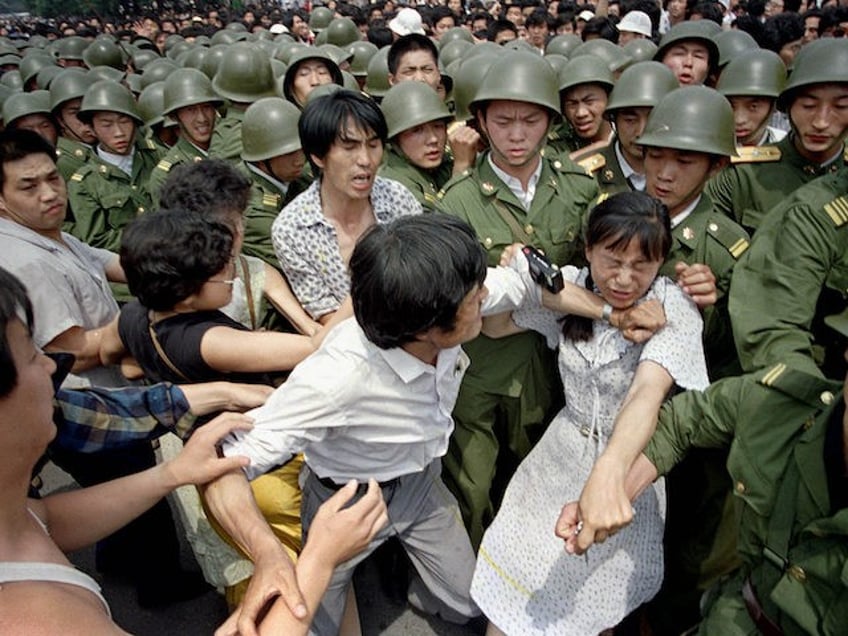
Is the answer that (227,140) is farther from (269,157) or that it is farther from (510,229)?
(510,229)

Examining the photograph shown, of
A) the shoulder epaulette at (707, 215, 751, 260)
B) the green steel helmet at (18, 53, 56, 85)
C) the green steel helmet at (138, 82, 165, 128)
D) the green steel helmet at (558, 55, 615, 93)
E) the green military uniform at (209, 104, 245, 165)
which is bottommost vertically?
the green steel helmet at (18, 53, 56, 85)

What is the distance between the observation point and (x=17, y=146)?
112 inches

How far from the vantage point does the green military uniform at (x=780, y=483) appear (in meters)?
1.49

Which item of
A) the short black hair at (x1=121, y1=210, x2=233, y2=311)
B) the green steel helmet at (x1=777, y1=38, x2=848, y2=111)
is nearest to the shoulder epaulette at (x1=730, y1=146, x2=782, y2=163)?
the green steel helmet at (x1=777, y1=38, x2=848, y2=111)

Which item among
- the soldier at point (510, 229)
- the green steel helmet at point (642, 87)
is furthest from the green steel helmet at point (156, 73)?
the soldier at point (510, 229)

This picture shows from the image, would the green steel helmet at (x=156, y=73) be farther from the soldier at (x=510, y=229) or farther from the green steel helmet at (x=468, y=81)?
the soldier at (x=510, y=229)

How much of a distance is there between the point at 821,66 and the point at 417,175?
2241mm

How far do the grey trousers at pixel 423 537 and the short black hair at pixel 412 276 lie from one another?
2.43 ft

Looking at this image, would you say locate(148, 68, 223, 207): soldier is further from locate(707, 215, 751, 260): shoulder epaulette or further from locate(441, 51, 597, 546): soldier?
locate(707, 215, 751, 260): shoulder epaulette

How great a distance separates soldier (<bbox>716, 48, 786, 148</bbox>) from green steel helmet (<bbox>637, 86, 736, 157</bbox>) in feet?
4.62

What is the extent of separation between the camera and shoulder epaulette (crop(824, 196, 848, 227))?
212 centimetres

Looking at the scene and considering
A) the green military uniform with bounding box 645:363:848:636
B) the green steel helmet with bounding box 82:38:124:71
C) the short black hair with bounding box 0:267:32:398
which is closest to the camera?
the short black hair with bounding box 0:267:32:398

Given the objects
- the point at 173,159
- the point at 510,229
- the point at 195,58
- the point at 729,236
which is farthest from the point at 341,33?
the point at 729,236

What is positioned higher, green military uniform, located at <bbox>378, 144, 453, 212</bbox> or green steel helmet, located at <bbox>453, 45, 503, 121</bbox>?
green steel helmet, located at <bbox>453, 45, 503, 121</bbox>
